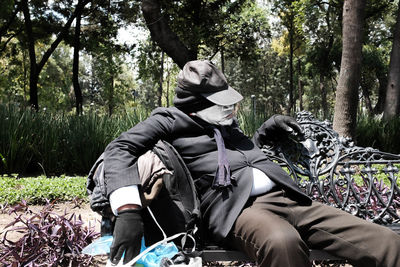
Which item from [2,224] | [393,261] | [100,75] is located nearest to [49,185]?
[2,224]

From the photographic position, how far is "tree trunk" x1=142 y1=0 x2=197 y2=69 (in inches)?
326

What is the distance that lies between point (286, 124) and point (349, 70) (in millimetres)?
4295

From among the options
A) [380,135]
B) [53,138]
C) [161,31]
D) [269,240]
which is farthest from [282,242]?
[380,135]

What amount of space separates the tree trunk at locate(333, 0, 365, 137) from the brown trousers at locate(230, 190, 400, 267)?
4.72 m

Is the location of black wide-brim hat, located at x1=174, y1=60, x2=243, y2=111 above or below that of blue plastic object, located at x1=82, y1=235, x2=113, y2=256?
above

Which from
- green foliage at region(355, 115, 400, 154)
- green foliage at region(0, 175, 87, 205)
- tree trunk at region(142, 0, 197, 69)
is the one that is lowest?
green foliage at region(0, 175, 87, 205)

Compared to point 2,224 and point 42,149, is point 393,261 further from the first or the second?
point 42,149

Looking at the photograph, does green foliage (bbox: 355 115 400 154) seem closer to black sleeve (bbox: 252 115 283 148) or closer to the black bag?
black sleeve (bbox: 252 115 283 148)

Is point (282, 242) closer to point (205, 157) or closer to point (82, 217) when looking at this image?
point (205, 157)

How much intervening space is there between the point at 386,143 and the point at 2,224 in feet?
28.1

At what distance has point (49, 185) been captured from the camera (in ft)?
17.0

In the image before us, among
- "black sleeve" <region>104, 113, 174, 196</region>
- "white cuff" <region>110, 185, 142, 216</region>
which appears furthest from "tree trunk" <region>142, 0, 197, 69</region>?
"white cuff" <region>110, 185, 142, 216</region>

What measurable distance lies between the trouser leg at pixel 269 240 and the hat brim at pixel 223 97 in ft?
2.16

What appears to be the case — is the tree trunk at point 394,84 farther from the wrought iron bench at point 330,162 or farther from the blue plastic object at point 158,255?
the blue plastic object at point 158,255
